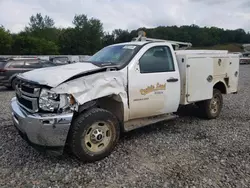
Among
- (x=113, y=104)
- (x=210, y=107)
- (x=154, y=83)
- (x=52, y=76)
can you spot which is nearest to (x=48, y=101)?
(x=52, y=76)

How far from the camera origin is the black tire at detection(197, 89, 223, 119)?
6.18m

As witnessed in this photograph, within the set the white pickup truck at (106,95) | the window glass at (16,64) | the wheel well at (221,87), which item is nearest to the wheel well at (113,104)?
the white pickup truck at (106,95)

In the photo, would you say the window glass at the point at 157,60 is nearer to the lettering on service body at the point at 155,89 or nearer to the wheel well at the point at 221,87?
the lettering on service body at the point at 155,89

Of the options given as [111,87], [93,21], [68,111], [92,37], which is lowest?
[68,111]

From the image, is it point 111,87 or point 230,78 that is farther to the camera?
point 230,78

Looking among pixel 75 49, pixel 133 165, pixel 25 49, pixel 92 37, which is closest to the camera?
pixel 133 165

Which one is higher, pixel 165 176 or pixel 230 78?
pixel 230 78

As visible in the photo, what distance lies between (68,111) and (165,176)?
65.0 inches

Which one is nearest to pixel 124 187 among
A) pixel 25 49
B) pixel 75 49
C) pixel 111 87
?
pixel 111 87

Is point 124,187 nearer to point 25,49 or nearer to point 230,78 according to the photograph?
point 230,78

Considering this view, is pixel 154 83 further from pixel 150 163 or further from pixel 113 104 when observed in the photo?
pixel 150 163

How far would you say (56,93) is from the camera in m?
3.57

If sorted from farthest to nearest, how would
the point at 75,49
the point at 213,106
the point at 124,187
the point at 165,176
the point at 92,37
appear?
the point at 92,37 < the point at 75,49 < the point at 213,106 < the point at 165,176 < the point at 124,187

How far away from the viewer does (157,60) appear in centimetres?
497
